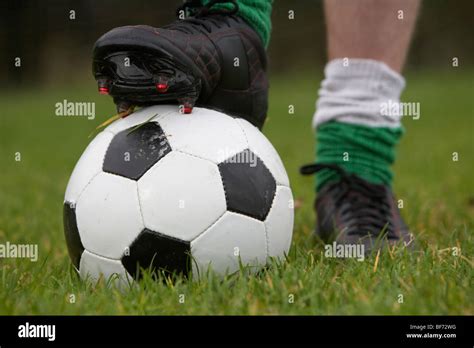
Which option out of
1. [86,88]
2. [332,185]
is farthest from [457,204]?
[86,88]

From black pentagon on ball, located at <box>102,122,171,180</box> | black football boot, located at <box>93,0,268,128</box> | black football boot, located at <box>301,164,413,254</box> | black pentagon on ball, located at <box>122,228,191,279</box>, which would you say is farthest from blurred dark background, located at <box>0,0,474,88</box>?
black pentagon on ball, located at <box>122,228,191,279</box>

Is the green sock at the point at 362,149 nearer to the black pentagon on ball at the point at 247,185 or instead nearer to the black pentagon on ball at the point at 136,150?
the black pentagon on ball at the point at 247,185

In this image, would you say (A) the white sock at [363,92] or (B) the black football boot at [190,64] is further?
(A) the white sock at [363,92]

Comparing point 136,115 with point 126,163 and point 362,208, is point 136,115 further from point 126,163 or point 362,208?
point 362,208

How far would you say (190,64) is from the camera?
6.16 ft

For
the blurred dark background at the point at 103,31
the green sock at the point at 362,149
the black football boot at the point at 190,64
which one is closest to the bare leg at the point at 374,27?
the green sock at the point at 362,149

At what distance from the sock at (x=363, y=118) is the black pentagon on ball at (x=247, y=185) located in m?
0.62

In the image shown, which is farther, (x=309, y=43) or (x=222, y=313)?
(x=309, y=43)

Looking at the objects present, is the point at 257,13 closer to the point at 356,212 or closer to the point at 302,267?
the point at 356,212

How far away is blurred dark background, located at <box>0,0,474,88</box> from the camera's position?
46.1 feet

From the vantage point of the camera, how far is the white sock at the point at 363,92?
96.2 inches

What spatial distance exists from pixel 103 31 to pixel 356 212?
1240 centimetres

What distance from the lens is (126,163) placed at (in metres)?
1.86
